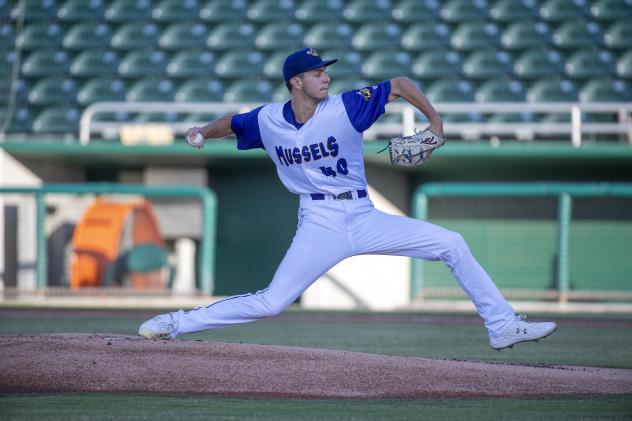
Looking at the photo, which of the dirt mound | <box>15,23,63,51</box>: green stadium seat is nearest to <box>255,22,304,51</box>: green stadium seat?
<box>15,23,63,51</box>: green stadium seat

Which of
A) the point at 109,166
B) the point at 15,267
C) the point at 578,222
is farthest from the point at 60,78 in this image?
the point at 578,222

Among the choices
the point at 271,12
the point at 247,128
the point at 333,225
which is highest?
the point at 271,12

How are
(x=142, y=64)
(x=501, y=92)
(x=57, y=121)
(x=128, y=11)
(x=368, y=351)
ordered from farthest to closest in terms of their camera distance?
(x=128, y=11) → (x=142, y=64) → (x=57, y=121) → (x=501, y=92) → (x=368, y=351)

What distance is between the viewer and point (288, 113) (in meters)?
4.87

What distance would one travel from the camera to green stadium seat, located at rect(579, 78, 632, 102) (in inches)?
536

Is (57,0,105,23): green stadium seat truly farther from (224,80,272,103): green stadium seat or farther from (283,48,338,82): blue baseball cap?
(283,48,338,82): blue baseball cap

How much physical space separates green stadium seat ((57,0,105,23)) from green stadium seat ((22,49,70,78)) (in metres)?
0.56

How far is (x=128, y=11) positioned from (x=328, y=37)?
3.00m

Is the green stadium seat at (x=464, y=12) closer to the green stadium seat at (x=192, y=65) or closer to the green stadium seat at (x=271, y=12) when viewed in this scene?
the green stadium seat at (x=271, y=12)

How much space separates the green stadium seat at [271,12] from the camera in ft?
48.5

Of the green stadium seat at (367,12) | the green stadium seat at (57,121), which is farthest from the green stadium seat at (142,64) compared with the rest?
the green stadium seat at (367,12)

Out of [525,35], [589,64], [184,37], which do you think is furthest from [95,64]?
[589,64]

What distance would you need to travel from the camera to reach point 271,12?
1483cm

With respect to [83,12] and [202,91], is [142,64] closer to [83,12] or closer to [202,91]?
[202,91]
